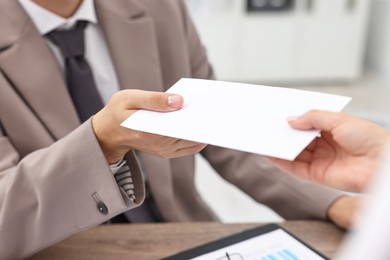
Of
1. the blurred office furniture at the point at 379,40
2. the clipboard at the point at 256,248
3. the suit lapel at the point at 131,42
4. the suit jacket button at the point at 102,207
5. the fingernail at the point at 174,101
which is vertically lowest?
the blurred office furniture at the point at 379,40

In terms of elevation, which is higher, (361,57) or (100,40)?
(100,40)

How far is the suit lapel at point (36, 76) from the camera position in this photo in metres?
0.86

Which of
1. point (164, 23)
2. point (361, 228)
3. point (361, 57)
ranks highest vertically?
point (361, 228)

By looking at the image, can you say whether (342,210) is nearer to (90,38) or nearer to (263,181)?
(263,181)

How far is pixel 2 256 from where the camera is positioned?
0.75 m

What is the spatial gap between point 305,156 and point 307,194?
23 cm

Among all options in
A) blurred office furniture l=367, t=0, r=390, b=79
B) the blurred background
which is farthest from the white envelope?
blurred office furniture l=367, t=0, r=390, b=79

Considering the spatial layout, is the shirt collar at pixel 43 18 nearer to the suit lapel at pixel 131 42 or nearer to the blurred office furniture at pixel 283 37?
the suit lapel at pixel 131 42

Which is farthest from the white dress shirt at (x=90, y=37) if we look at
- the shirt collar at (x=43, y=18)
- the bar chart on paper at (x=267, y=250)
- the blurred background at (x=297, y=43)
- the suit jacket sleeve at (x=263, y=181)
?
the blurred background at (x=297, y=43)

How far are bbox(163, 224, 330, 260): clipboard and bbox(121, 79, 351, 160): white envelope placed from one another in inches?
9.6

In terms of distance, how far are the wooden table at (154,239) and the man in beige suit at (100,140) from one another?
0.05 m

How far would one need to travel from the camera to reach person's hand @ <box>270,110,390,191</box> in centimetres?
59

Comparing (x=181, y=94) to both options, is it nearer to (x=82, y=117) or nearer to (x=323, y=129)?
(x=323, y=129)

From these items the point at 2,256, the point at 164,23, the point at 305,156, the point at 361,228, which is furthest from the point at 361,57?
the point at 361,228
